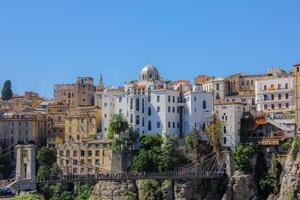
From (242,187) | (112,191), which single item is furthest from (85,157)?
(242,187)

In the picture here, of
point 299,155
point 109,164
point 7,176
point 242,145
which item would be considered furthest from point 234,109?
point 7,176

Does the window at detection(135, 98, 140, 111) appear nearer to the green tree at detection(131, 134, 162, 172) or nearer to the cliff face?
the green tree at detection(131, 134, 162, 172)

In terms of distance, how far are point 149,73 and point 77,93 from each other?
14080 millimetres

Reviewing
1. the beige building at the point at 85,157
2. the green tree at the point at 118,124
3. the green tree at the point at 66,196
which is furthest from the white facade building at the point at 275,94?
the green tree at the point at 66,196

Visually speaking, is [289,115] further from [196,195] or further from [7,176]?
[7,176]

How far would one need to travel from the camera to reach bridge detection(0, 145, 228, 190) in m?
48.5

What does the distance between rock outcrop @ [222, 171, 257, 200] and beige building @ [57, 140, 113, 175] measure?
12433mm

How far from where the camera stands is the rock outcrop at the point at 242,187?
61812mm

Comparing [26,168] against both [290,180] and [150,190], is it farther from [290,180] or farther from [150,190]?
[290,180]

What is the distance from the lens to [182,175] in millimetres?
59281

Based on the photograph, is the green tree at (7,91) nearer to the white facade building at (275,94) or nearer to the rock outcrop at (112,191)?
the white facade building at (275,94)

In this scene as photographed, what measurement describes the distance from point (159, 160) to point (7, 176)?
1793 cm

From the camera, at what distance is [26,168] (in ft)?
160

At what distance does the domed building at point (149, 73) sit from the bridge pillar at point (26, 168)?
96.0 feet
